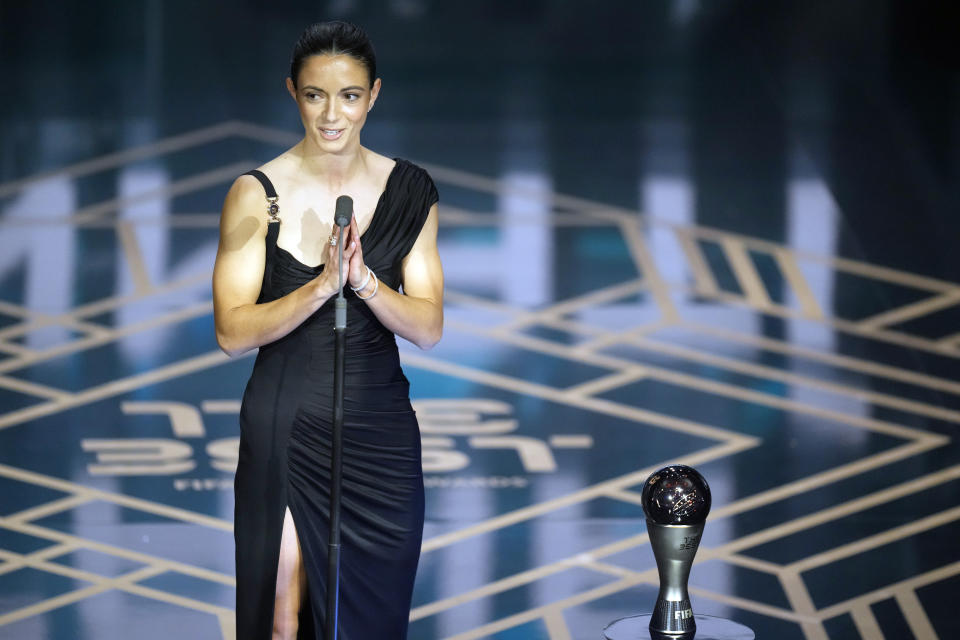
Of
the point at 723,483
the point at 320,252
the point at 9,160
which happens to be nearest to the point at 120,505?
the point at 723,483

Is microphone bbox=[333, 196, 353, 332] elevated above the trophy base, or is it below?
above

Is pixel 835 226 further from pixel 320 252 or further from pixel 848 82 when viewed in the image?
pixel 320 252

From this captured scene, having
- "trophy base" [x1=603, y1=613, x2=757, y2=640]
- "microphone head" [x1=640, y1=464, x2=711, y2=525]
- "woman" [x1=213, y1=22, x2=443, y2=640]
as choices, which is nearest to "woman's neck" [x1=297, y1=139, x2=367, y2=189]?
"woman" [x1=213, y1=22, x2=443, y2=640]

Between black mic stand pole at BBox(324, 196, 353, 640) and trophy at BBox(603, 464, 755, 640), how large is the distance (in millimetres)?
515

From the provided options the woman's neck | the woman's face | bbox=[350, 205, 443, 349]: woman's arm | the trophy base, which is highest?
the woman's face

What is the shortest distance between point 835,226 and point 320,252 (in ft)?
14.8

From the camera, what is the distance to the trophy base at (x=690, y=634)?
273 centimetres

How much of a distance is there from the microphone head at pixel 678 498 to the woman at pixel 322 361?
43 centimetres

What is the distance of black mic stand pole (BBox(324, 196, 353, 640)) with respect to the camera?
7.97 ft

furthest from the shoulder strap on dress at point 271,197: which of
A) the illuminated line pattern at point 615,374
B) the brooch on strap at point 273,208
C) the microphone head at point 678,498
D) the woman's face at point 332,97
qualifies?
the illuminated line pattern at point 615,374

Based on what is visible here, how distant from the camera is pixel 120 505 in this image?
4.73 metres

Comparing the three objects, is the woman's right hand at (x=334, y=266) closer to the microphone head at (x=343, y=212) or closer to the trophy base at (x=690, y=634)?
the microphone head at (x=343, y=212)

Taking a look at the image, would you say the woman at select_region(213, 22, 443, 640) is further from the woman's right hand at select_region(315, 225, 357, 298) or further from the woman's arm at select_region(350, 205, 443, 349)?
the woman's right hand at select_region(315, 225, 357, 298)

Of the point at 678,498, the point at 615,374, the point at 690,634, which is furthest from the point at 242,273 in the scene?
the point at 615,374
